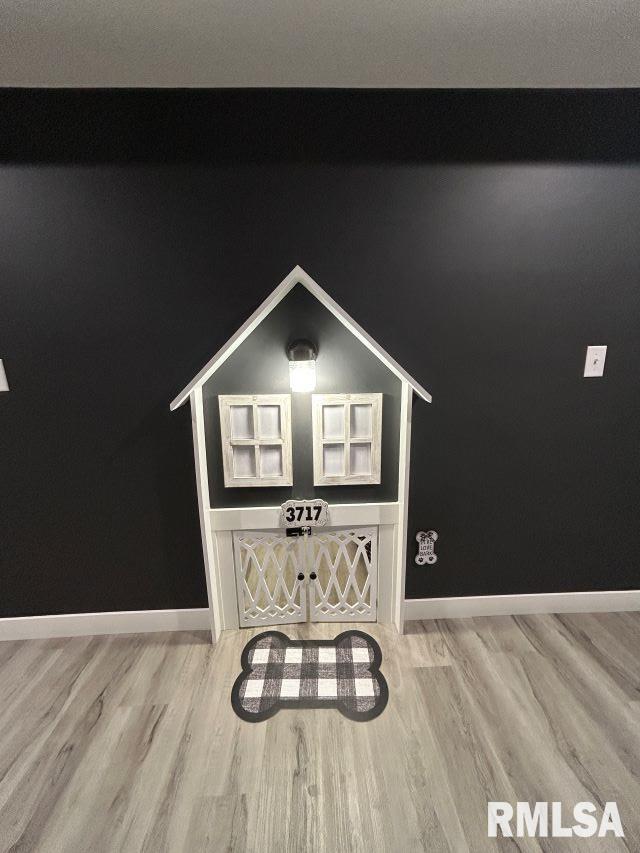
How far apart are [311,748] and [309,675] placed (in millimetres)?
279

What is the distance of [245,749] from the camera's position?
1452mm

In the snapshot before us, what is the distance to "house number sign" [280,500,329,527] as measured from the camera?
5.93ft

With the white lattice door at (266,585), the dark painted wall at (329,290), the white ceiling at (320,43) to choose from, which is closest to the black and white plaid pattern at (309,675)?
the white lattice door at (266,585)

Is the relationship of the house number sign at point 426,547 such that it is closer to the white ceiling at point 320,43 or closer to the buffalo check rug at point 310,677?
the buffalo check rug at point 310,677

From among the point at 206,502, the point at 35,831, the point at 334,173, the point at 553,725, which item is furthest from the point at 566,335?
the point at 35,831

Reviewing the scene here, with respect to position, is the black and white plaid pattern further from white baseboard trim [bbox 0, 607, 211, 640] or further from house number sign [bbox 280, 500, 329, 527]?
house number sign [bbox 280, 500, 329, 527]

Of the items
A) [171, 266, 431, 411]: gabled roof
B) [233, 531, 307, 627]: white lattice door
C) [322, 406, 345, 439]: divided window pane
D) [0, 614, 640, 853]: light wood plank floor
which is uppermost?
[171, 266, 431, 411]: gabled roof

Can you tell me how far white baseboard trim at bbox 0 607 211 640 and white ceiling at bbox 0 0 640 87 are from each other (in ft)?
7.17

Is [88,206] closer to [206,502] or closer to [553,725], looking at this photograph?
[206,502]

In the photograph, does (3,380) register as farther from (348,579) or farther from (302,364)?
(348,579)

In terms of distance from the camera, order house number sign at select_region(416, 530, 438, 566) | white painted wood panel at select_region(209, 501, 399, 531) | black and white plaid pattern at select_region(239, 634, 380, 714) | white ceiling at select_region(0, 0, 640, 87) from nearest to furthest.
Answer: white ceiling at select_region(0, 0, 640, 87) → black and white plaid pattern at select_region(239, 634, 380, 714) → white painted wood panel at select_region(209, 501, 399, 531) → house number sign at select_region(416, 530, 438, 566)

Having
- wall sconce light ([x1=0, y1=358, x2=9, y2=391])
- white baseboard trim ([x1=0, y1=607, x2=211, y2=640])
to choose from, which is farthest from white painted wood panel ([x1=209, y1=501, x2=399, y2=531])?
wall sconce light ([x1=0, y1=358, x2=9, y2=391])

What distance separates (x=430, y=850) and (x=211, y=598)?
113 centimetres

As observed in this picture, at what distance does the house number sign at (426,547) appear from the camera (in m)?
1.95
